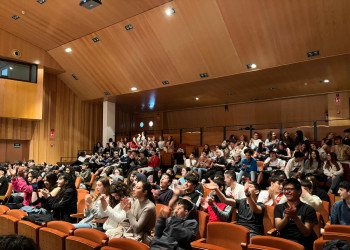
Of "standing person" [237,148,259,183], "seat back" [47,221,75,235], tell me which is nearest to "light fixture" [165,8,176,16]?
"standing person" [237,148,259,183]

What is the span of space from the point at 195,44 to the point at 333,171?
4591 mm

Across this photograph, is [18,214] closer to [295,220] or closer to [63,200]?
[63,200]

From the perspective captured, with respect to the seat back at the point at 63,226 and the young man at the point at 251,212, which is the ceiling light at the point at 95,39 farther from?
the young man at the point at 251,212

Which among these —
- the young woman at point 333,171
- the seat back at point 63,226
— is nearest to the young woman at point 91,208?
the seat back at point 63,226

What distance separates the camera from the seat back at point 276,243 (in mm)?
2385

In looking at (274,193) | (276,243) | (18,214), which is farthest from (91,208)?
(274,193)

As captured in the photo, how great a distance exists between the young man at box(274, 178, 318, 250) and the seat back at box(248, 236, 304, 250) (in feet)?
1.00

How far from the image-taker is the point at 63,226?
10.5 ft

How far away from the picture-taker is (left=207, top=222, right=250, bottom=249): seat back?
2.79 m

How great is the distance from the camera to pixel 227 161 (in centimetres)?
823

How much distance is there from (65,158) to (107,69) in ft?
15.6

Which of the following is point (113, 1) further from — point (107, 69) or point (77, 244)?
point (77, 244)

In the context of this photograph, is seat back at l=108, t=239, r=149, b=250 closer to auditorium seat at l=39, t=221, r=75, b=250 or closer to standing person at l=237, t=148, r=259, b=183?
auditorium seat at l=39, t=221, r=75, b=250

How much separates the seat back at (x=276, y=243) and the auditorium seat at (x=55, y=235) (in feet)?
5.84
